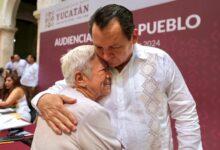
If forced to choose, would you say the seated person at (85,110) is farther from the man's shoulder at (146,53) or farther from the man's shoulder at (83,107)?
the man's shoulder at (146,53)

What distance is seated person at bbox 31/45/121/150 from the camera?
101 cm

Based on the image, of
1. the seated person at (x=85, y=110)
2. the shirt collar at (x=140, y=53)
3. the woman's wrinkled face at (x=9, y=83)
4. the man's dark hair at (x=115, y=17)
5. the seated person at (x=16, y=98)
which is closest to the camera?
the seated person at (x=85, y=110)

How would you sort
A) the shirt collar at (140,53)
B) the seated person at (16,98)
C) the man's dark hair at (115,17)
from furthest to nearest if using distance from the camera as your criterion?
the seated person at (16,98), the shirt collar at (140,53), the man's dark hair at (115,17)

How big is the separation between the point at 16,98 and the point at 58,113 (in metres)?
3.08

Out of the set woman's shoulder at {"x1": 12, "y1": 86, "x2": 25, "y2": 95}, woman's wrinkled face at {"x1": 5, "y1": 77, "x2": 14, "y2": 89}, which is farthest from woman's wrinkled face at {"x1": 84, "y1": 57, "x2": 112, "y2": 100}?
woman's wrinkled face at {"x1": 5, "y1": 77, "x2": 14, "y2": 89}

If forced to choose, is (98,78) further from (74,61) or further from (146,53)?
(146,53)

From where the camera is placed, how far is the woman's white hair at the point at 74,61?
111 cm

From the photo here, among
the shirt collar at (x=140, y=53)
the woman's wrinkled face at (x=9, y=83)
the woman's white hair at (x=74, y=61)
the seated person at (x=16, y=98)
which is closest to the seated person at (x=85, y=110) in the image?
the woman's white hair at (x=74, y=61)

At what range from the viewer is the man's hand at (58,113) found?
3.34 ft

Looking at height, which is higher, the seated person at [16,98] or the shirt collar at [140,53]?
the shirt collar at [140,53]

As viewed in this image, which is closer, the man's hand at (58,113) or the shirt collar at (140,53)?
the man's hand at (58,113)

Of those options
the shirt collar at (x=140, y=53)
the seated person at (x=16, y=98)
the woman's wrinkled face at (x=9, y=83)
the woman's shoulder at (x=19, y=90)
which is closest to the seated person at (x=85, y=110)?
the shirt collar at (x=140, y=53)

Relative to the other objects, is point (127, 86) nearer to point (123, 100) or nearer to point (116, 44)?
point (123, 100)

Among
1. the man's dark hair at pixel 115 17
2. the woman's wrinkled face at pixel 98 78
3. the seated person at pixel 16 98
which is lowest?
the seated person at pixel 16 98
